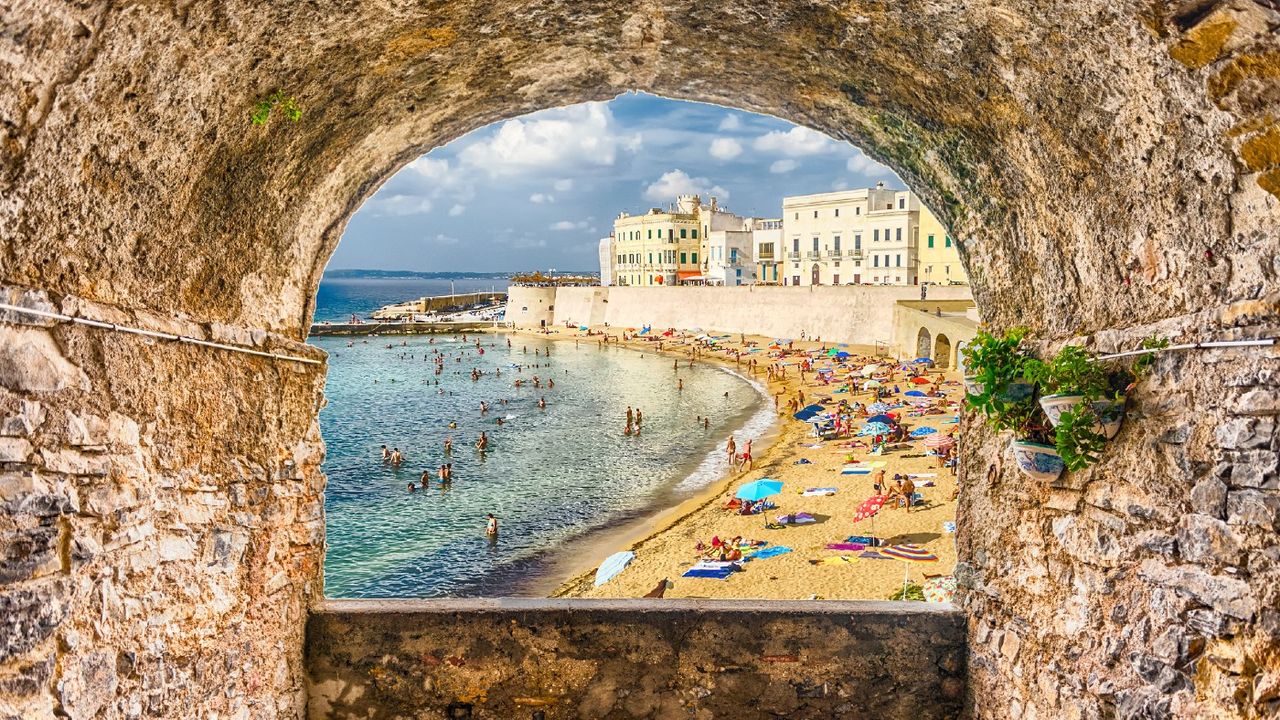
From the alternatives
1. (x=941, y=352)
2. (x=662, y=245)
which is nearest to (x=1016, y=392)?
(x=941, y=352)

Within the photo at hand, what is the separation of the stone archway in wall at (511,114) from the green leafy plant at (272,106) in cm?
4

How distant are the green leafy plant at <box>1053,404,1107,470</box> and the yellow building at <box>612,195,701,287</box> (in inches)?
3263

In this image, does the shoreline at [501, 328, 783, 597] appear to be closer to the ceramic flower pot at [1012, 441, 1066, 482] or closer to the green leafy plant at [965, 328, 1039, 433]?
the green leafy plant at [965, 328, 1039, 433]

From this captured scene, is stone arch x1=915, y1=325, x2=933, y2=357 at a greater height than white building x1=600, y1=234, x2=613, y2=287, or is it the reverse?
white building x1=600, y1=234, x2=613, y2=287

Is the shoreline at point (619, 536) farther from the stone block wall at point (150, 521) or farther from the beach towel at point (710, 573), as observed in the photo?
the stone block wall at point (150, 521)

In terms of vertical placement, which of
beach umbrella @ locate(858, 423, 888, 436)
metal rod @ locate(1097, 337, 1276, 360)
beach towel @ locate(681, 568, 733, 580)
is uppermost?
metal rod @ locate(1097, 337, 1276, 360)

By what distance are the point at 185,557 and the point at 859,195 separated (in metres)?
63.0

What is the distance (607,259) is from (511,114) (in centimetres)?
9393

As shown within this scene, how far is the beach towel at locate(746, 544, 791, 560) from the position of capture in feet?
55.5

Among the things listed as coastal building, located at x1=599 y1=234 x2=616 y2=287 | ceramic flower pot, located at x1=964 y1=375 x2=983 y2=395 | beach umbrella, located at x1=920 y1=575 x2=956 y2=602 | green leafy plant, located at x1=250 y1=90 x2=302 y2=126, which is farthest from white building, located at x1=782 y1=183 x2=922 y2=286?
green leafy plant, located at x1=250 y1=90 x2=302 y2=126

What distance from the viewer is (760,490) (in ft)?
63.1

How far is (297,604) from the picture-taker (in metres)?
4.93

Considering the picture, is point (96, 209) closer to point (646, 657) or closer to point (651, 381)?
point (646, 657)

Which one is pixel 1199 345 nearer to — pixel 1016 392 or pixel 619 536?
pixel 1016 392
